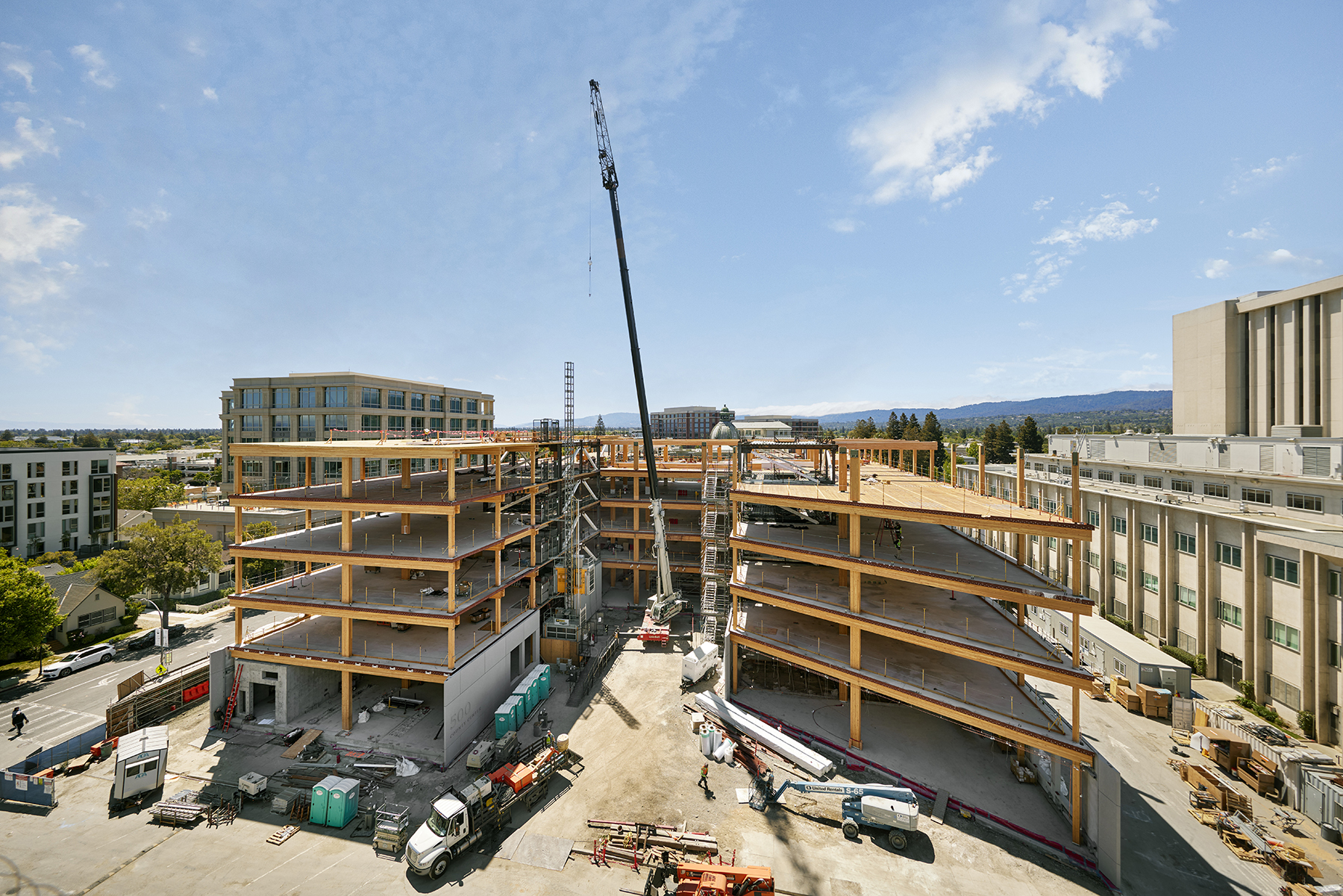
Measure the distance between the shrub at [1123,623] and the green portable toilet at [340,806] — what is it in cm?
5482

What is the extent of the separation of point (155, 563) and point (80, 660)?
24.3 feet

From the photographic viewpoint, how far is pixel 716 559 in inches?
1508

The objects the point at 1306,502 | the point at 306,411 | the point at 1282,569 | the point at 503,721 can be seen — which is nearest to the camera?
the point at 503,721

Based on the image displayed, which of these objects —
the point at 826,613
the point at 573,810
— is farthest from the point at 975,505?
the point at 573,810

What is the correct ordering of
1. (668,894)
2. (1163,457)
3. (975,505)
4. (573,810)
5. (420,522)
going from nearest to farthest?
(668,894) < (573,810) < (975,505) < (420,522) < (1163,457)

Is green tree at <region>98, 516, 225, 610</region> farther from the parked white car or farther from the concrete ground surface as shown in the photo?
the concrete ground surface

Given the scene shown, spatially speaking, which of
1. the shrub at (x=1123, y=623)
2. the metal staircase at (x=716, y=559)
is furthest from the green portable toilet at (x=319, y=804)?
the shrub at (x=1123, y=623)

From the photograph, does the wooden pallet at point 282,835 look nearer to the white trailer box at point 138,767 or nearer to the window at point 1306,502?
the white trailer box at point 138,767

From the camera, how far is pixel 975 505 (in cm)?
2628

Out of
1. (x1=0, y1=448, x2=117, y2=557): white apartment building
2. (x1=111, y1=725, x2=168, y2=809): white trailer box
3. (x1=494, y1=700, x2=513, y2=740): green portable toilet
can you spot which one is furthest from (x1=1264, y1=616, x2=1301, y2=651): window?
(x1=0, y1=448, x2=117, y2=557): white apartment building

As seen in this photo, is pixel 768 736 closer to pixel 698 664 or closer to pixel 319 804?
pixel 698 664

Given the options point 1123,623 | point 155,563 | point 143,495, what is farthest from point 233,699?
point 143,495

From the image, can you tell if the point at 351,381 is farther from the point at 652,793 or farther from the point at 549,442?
the point at 652,793

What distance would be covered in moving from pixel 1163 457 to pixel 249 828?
62992 millimetres
